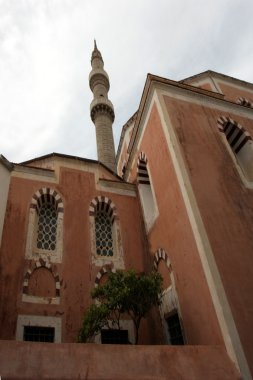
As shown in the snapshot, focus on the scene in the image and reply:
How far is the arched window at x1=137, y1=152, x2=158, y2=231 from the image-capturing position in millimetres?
8869

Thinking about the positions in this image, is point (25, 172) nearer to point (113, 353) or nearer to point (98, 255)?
point (98, 255)

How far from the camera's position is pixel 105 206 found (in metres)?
9.03

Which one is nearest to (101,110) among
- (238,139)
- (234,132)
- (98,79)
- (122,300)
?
(98,79)

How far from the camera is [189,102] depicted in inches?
338

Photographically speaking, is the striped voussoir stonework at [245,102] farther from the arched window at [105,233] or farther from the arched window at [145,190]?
the arched window at [105,233]

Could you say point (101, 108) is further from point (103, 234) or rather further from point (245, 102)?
point (103, 234)

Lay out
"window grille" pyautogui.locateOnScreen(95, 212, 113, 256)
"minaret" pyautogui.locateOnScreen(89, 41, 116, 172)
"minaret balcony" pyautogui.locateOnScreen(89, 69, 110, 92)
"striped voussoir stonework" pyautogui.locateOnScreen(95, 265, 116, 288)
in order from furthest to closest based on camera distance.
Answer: "minaret balcony" pyautogui.locateOnScreen(89, 69, 110, 92), "minaret" pyautogui.locateOnScreen(89, 41, 116, 172), "window grille" pyautogui.locateOnScreen(95, 212, 113, 256), "striped voussoir stonework" pyautogui.locateOnScreen(95, 265, 116, 288)

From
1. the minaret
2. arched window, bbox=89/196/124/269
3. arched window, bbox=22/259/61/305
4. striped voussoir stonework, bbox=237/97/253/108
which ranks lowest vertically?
arched window, bbox=22/259/61/305

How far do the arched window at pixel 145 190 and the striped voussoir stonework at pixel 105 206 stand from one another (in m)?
0.90

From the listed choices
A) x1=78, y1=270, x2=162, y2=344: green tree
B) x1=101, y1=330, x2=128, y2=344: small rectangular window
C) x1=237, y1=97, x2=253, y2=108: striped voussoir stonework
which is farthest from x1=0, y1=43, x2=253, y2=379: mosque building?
x1=237, y1=97, x2=253, y2=108: striped voussoir stonework

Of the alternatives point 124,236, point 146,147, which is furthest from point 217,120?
point 124,236

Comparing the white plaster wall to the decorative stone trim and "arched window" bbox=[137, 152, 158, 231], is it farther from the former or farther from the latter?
the decorative stone trim

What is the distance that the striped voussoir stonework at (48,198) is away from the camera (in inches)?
325

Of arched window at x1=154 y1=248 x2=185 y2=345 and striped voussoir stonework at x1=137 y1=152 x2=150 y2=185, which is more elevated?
striped voussoir stonework at x1=137 y1=152 x2=150 y2=185
